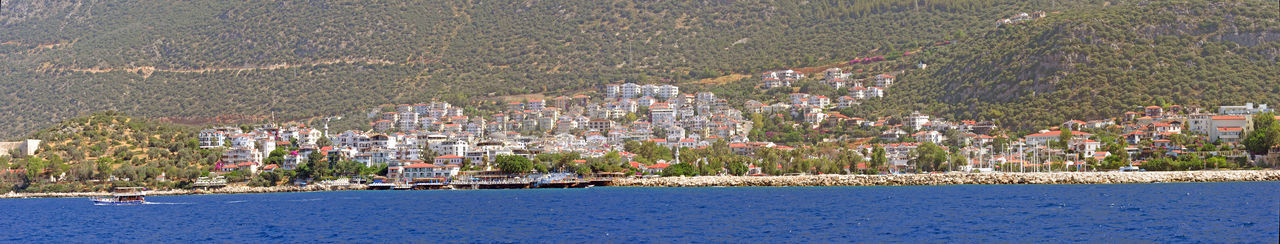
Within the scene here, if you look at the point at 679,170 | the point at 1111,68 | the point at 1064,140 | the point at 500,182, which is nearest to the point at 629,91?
the point at 679,170

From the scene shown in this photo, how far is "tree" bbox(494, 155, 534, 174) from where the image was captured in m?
80.2

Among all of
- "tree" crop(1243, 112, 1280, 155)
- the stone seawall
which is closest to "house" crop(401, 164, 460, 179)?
the stone seawall

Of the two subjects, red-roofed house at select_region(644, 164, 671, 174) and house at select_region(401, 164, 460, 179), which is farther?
house at select_region(401, 164, 460, 179)

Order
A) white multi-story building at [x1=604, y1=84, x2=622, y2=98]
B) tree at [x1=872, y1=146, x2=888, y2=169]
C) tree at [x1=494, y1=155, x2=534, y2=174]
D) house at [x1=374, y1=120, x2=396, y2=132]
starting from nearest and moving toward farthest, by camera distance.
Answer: tree at [x1=872, y1=146, x2=888, y2=169] → tree at [x1=494, y1=155, x2=534, y2=174] → house at [x1=374, y1=120, x2=396, y2=132] → white multi-story building at [x1=604, y1=84, x2=622, y2=98]

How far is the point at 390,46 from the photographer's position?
460 ft

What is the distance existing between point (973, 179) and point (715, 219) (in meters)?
35.5

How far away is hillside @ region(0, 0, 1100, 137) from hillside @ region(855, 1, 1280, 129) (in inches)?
716

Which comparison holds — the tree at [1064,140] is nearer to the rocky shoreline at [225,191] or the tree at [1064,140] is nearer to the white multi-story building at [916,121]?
the white multi-story building at [916,121]

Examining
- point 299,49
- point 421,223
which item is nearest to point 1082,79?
point 421,223

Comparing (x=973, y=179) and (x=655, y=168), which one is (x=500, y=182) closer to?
(x=655, y=168)

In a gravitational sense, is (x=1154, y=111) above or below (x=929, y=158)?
above

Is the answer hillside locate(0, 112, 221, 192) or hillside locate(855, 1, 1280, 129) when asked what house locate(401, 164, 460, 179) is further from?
hillside locate(855, 1, 1280, 129)

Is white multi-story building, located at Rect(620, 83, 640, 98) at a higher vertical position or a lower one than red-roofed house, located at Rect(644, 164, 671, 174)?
higher

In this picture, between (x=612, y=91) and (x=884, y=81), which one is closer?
(x=884, y=81)
